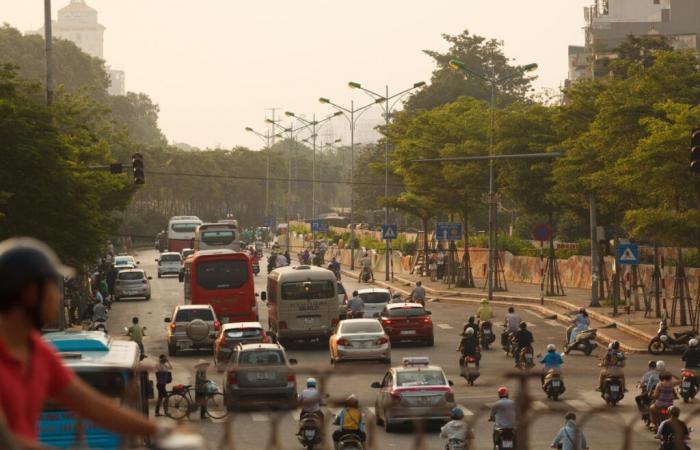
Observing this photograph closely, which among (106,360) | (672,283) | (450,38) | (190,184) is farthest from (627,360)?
(190,184)

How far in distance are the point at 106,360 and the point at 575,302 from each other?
45.3 metres

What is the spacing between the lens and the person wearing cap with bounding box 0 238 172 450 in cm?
438

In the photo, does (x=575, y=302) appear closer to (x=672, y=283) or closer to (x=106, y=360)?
(x=672, y=283)

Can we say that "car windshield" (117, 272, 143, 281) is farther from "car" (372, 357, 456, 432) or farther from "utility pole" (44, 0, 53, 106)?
"car" (372, 357, 456, 432)

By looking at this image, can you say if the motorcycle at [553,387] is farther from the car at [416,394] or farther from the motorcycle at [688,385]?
the car at [416,394]

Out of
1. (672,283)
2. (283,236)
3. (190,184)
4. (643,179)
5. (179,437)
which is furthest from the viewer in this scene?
(190,184)

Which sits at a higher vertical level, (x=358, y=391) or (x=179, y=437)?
(x=179, y=437)

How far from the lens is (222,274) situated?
159ft

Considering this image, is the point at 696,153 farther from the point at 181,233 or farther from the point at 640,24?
the point at 640,24

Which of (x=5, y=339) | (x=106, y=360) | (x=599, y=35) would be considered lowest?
(x=106, y=360)

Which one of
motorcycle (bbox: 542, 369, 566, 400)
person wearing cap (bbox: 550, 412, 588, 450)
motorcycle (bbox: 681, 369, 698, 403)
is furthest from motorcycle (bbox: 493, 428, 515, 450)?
motorcycle (bbox: 542, 369, 566, 400)

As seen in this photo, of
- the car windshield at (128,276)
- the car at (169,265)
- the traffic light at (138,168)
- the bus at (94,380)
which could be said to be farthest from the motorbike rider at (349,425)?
the car at (169,265)

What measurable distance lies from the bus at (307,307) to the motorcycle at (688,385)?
1559cm

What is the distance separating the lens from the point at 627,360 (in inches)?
1540
